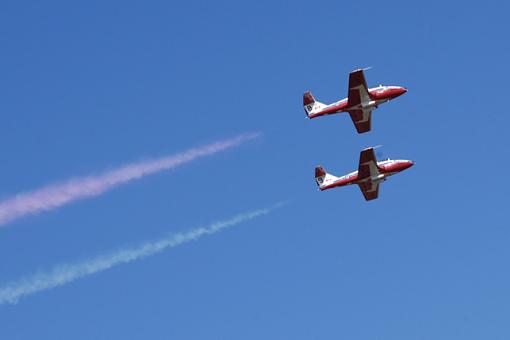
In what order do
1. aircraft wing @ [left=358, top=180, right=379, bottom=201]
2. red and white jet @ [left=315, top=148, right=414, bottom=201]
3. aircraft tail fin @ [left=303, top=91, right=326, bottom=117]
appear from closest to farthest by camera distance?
red and white jet @ [left=315, top=148, right=414, bottom=201], aircraft wing @ [left=358, top=180, right=379, bottom=201], aircraft tail fin @ [left=303, top=91, right=326, bottom=117]

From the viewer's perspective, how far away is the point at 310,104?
7072 inches

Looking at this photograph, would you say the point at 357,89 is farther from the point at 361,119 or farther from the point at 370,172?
the point at 370,172

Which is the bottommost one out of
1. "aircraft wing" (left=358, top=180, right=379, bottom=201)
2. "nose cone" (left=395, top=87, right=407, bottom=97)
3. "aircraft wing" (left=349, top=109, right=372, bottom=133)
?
"aircraft wing" (left=358, top=180, right=379, bottom=201)

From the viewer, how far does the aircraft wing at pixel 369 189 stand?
174325 millimetres

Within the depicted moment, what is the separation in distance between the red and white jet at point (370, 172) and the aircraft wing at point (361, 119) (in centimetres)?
454

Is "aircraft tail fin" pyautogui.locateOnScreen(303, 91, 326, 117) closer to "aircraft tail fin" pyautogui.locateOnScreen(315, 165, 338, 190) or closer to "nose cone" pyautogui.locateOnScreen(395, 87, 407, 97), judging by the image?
"aircraft tail fin" pyautogui.locateOnScreen(315, 165, 338, 190)

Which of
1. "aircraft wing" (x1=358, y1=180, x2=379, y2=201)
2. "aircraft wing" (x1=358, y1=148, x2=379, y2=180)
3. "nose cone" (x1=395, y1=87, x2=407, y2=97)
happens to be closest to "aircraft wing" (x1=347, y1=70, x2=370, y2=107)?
"nose cone" (x1=395, y1=87, x2=407, y2=97)

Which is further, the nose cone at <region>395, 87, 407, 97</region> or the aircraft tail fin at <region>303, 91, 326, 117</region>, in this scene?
the aircraft tail fin at <region>303, 91, 326, 117</region>

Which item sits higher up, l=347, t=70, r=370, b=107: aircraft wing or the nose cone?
l=347, t=70, r=370, b=107: aircraft wing

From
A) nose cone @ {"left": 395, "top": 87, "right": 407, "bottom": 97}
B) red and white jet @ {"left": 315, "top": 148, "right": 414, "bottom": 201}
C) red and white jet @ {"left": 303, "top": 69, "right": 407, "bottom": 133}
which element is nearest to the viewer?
red and white jet @ {"left": 303, "top": 69, "right": 407, "bottom": 133}

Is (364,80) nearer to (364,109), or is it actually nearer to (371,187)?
(364,109)

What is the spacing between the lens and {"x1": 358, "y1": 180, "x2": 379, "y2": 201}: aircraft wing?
174325mm

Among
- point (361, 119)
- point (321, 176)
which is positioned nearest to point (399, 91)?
point (361, 119)

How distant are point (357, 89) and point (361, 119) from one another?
5.47 metres
